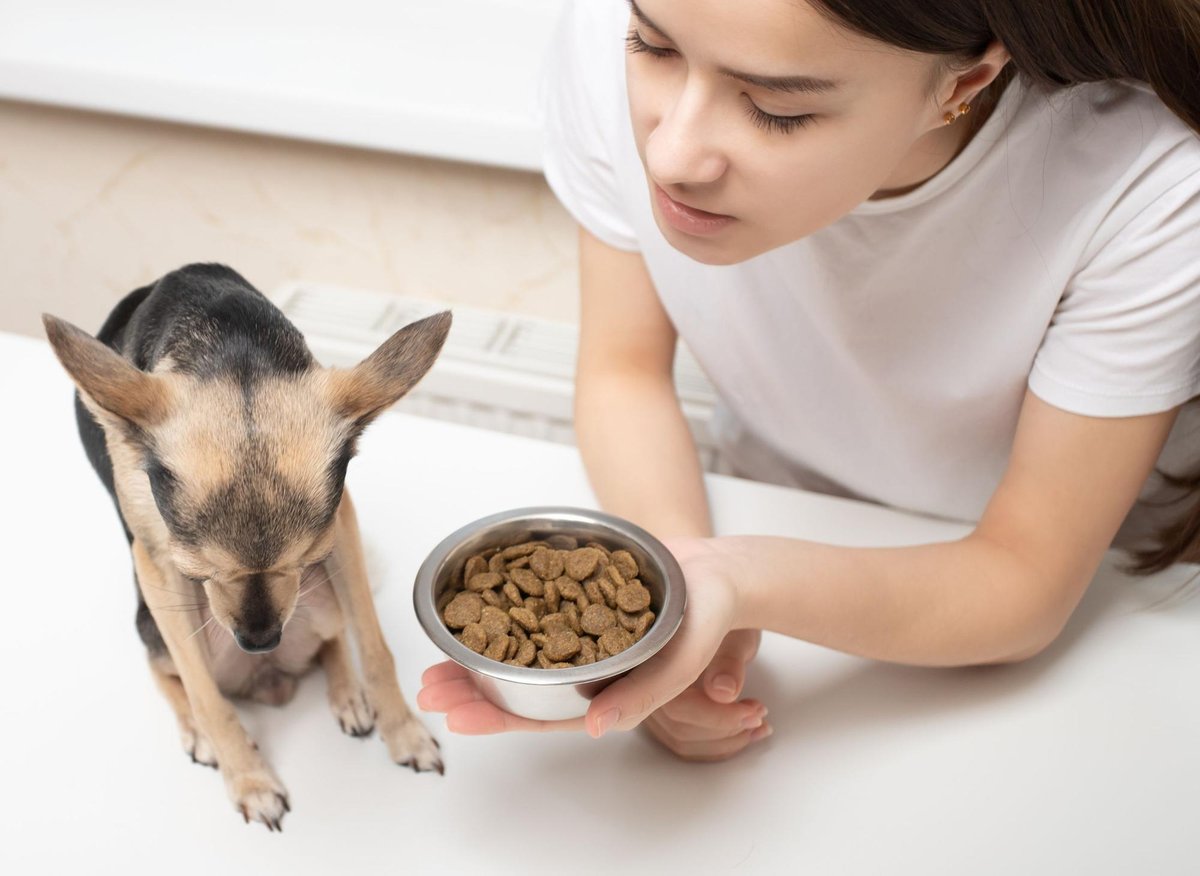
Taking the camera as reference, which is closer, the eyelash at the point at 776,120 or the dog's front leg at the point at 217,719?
the eyelash at the point at 776,120

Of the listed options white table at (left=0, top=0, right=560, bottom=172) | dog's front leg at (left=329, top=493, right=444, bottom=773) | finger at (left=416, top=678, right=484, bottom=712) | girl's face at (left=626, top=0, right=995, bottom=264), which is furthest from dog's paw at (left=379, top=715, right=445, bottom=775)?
white table at (left=0, top=0, right=560, bottom=172)

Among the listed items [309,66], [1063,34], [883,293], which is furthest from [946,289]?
[309,66]

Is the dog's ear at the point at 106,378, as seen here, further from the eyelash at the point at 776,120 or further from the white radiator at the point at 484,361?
the white radiator at the point at 484,361

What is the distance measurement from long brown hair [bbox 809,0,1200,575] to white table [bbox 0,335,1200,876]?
1.63ft

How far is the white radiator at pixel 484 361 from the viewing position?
1767 millimetres

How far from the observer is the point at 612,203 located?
1.25 meters

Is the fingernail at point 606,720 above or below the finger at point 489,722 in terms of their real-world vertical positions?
above

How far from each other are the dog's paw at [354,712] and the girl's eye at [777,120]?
0.56 meters

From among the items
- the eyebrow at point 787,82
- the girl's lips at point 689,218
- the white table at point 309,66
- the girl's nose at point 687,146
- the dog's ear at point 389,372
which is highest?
the eyebrow at point 787,82

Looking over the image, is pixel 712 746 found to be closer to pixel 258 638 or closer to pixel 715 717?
pixel 715 717

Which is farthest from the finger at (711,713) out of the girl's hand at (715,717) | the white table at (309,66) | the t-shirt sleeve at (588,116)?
the white table at (309,66)

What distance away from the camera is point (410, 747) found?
920 mm

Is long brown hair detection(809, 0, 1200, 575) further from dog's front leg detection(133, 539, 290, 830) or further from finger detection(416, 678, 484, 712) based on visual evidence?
dog's front leg detection(133, 539, 290, 830)

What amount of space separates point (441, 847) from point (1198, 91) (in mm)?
823
